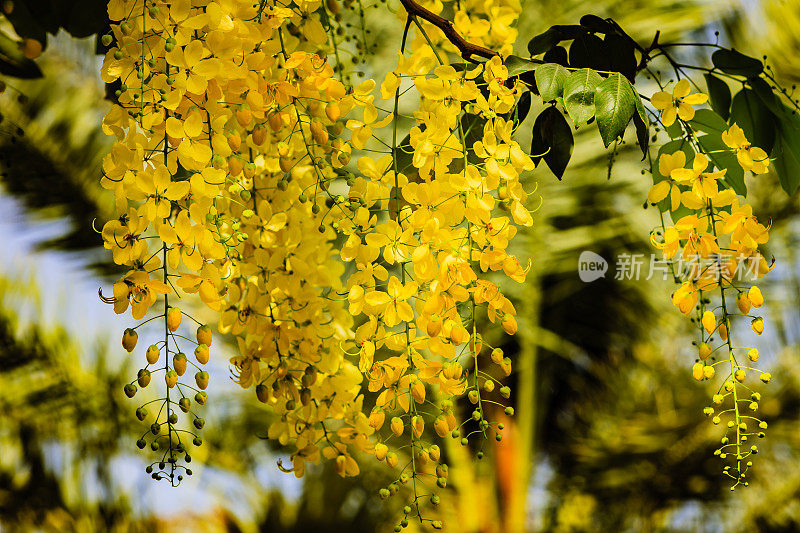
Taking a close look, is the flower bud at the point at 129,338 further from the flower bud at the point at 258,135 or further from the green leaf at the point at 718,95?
the green leaf at the point at 718,95

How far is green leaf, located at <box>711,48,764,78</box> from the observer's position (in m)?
0.58

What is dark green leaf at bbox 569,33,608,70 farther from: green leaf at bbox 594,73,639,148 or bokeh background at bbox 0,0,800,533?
bokeh background at bbox 0,0,800,533

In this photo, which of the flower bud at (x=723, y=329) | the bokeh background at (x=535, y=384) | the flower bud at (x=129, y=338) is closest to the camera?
the flower bud at (x=129, y=338)

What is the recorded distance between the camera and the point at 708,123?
1.96 ft

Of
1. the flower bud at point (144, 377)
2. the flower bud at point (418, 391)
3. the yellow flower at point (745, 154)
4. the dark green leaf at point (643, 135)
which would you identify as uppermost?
the dark green leaf at point (643, 135)

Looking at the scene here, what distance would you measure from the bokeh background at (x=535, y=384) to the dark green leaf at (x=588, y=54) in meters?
0.82

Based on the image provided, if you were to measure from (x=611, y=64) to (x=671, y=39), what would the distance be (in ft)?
5.18

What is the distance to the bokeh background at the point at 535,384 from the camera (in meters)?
1.57

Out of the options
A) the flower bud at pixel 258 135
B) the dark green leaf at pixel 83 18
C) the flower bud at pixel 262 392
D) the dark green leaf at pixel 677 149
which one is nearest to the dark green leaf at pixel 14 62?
the dark green leaf at pixel 83 18

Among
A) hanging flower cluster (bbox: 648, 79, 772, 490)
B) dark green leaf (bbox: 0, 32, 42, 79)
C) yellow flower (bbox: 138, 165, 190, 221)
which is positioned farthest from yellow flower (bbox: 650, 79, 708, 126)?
dark green leaf (bbox: 0, 32, 42, 79)

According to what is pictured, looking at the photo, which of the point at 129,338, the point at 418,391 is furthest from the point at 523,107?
the point at 129,338

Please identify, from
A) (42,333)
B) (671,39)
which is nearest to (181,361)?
(42,333)

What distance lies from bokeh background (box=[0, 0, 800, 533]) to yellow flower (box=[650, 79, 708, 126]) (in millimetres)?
841

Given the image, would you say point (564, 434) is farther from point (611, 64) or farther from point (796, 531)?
point (611, 64)
